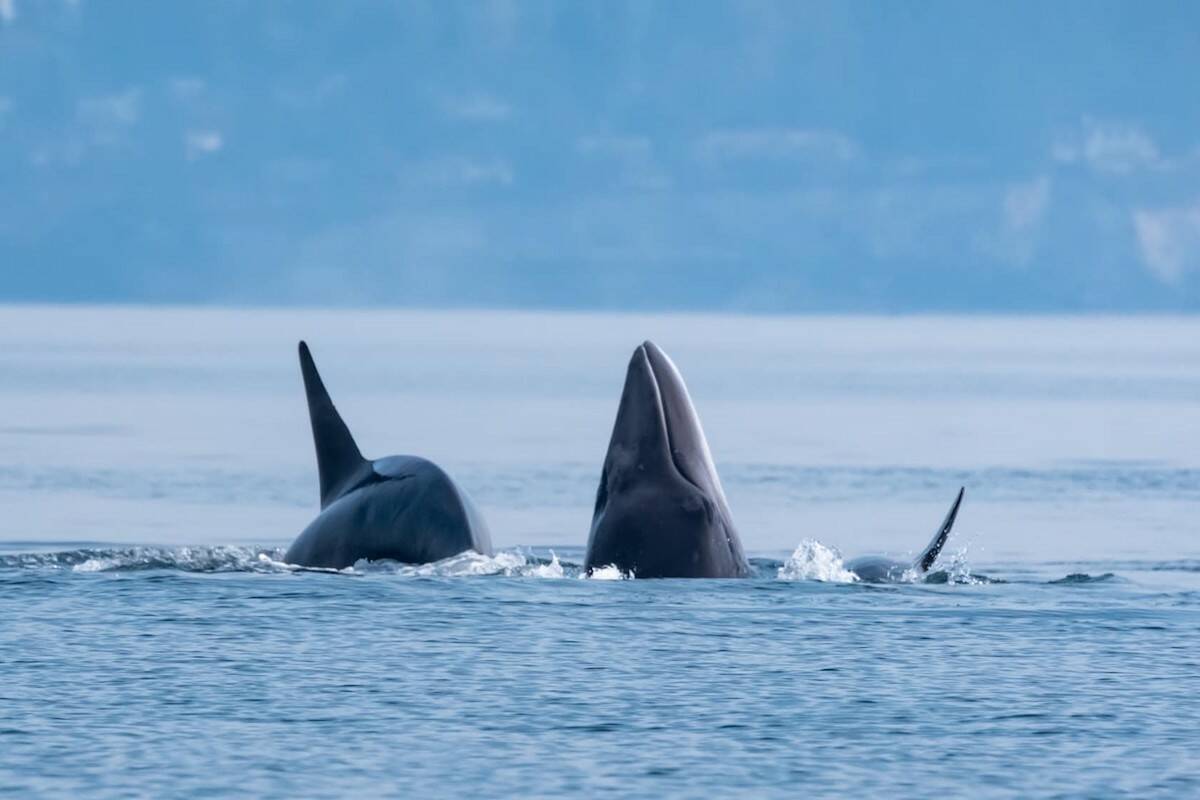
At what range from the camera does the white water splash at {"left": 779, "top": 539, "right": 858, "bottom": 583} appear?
1977 cm

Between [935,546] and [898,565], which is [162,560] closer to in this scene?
[898,565]

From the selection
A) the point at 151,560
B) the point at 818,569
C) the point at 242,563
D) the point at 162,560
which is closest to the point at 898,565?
the point at 818,569

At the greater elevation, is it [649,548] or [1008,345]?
[1008,345]

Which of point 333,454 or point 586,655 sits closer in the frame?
point 586,655

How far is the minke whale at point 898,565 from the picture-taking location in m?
19.2

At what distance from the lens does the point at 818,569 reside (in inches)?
784

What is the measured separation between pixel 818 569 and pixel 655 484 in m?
3.50

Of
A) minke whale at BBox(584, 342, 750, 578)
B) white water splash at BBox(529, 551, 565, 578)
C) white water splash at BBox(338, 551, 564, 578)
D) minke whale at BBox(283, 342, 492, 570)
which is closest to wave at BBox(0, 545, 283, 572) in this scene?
minke whale at BBox(283, 342, 492, 570)

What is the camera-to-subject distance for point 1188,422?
5981 centimetres

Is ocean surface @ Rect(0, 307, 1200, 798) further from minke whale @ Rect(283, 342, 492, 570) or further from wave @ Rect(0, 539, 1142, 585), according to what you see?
minke whale @ Rect(283, 342, 492, 570)

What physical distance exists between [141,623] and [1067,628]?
664 centimetres

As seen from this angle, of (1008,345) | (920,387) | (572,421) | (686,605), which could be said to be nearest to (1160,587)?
(686,605)

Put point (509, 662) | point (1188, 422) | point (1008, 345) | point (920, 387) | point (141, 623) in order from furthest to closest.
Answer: point (1008, 345), point (920, 387), point (1188, 422), point (141, 623), point (509, 662)

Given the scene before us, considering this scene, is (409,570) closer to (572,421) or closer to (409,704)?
(409,704)
